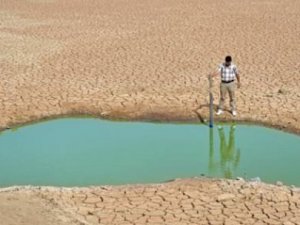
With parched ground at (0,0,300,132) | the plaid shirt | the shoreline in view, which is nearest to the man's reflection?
the shoreline

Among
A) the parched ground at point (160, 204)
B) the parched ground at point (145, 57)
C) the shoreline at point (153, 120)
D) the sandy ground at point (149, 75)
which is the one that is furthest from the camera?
the parched ground at point (145, 57)

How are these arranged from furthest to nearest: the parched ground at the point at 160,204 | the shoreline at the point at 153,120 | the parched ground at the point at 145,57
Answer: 1. the parched ground at the point at 145,57
2. the shoreline at the point at 153,120
3. the parched ground at the point at 160,204

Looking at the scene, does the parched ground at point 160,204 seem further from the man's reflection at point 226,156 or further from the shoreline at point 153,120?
the shoreline at point 153,120

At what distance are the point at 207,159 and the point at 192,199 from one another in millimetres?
2940

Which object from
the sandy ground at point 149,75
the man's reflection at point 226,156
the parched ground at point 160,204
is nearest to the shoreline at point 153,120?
the sandy ground at point 149,75

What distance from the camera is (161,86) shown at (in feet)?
53.4

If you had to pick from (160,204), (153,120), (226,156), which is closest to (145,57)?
(153,120)

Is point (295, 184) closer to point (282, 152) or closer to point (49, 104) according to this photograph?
point (282, 152)

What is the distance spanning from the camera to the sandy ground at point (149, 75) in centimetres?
975

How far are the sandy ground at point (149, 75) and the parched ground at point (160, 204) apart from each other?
2 cm

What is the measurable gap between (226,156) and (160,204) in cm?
351

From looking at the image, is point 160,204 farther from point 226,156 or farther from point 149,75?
point 149,75

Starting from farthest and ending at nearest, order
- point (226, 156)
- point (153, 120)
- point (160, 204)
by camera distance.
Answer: point (153, 120), point (226, 156), point (160, 204)

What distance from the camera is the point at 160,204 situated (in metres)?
9.98
